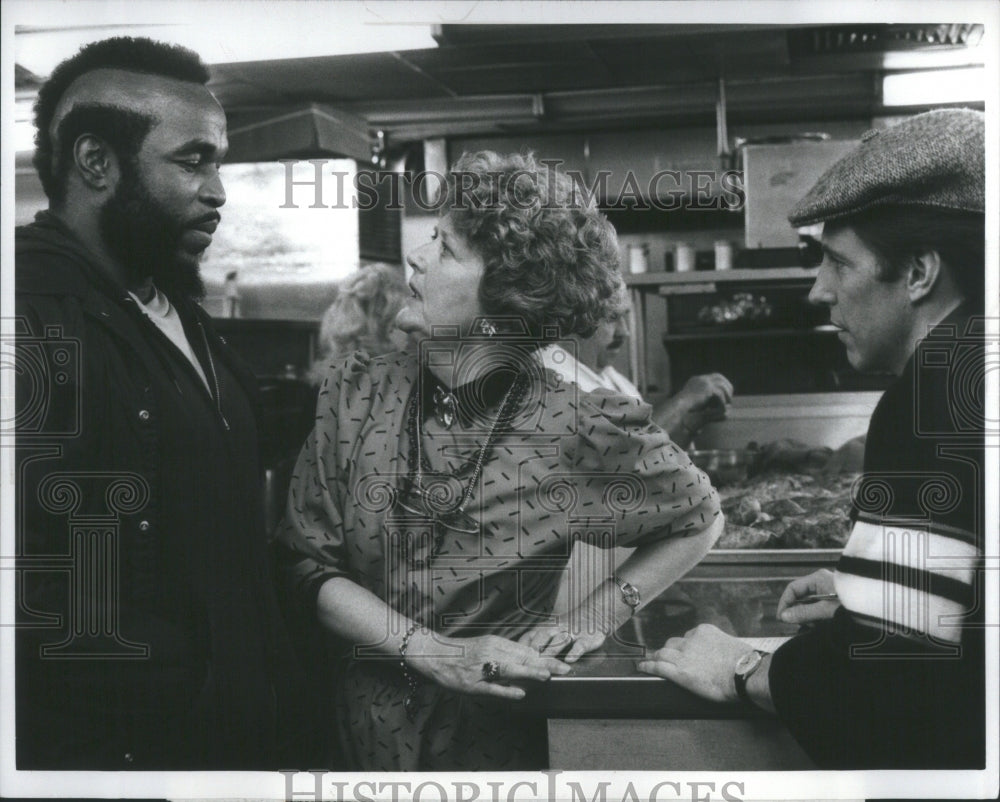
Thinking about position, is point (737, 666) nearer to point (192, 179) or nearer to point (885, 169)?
point (885, 169)

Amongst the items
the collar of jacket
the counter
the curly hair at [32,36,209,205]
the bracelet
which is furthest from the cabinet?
the curly hair at [32,36,209,205]

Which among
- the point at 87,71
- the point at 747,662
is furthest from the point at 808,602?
the point at 87,71

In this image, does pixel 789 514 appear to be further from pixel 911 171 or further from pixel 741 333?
pixel 911 171

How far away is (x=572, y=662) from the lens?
2.07 meters

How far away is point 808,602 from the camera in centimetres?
216

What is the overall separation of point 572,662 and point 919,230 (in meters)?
1.15

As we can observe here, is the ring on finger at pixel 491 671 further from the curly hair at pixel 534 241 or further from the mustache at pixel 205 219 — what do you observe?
the mustache at pixel 205 219

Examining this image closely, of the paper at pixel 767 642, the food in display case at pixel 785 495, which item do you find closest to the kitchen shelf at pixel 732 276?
the food in display case at pixel 785 495

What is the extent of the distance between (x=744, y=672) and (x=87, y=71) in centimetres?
188

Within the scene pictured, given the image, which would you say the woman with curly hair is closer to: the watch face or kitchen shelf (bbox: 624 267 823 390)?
kitchen shelf (bbox: 624 267 823 390)

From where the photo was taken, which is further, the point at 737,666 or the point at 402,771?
the point at 402,771

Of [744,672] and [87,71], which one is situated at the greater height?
[87,71]

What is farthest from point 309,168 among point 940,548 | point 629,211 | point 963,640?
point 963,640

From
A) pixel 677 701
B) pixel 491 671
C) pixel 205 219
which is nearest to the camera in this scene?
pixel 677 701
